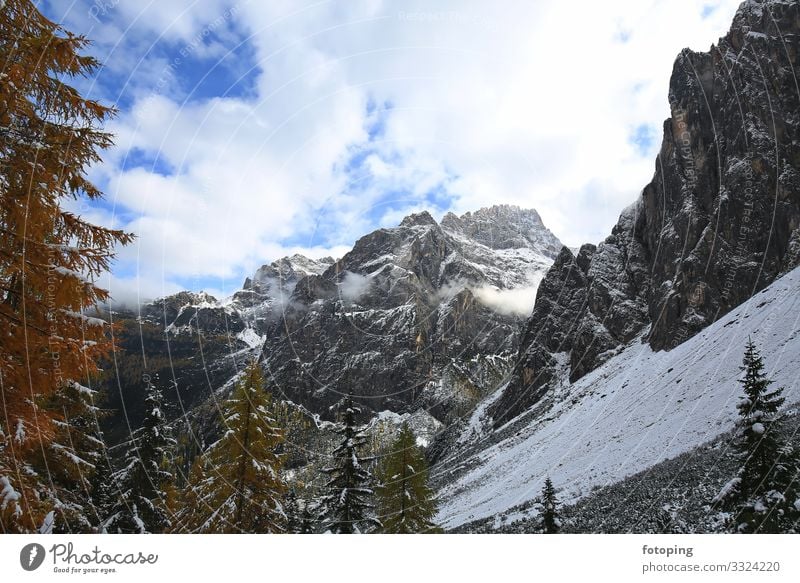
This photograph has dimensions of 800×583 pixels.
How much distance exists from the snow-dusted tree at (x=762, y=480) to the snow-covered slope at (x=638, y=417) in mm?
22532

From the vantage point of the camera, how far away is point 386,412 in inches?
7844

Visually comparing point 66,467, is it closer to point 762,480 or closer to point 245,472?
point 245,472

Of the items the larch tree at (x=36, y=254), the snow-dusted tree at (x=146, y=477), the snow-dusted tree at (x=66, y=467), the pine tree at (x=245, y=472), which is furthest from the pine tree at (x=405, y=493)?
the larch tree at (x=36, y=254)

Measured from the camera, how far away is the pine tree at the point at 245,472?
12250 mm

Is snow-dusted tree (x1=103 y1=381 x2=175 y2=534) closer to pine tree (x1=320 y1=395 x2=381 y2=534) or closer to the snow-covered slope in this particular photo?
pine tree (x1=320 y1=395 x2=381 y2=534)

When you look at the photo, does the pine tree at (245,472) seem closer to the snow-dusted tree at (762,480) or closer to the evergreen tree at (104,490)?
the evergreen tree at (104,490)

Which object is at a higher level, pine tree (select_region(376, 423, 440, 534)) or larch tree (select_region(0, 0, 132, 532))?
larch tree (select_region(0, 0, 132, 532))

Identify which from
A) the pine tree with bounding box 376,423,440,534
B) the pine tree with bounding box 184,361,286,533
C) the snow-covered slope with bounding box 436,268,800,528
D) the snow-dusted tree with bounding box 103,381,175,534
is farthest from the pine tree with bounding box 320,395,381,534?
the snow-covered slope with bounding box 436,268,800,528

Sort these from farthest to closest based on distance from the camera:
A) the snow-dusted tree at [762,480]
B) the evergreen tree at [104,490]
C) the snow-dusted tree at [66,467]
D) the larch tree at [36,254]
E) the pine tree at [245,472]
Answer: the evergreen tree at [104,490], the pine tree at [245,472], the snow-dusted tree at [762,480], the snow-dusted tree at [66,467], the larch tree at [36,254]

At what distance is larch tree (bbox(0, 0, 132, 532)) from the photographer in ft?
16.6
